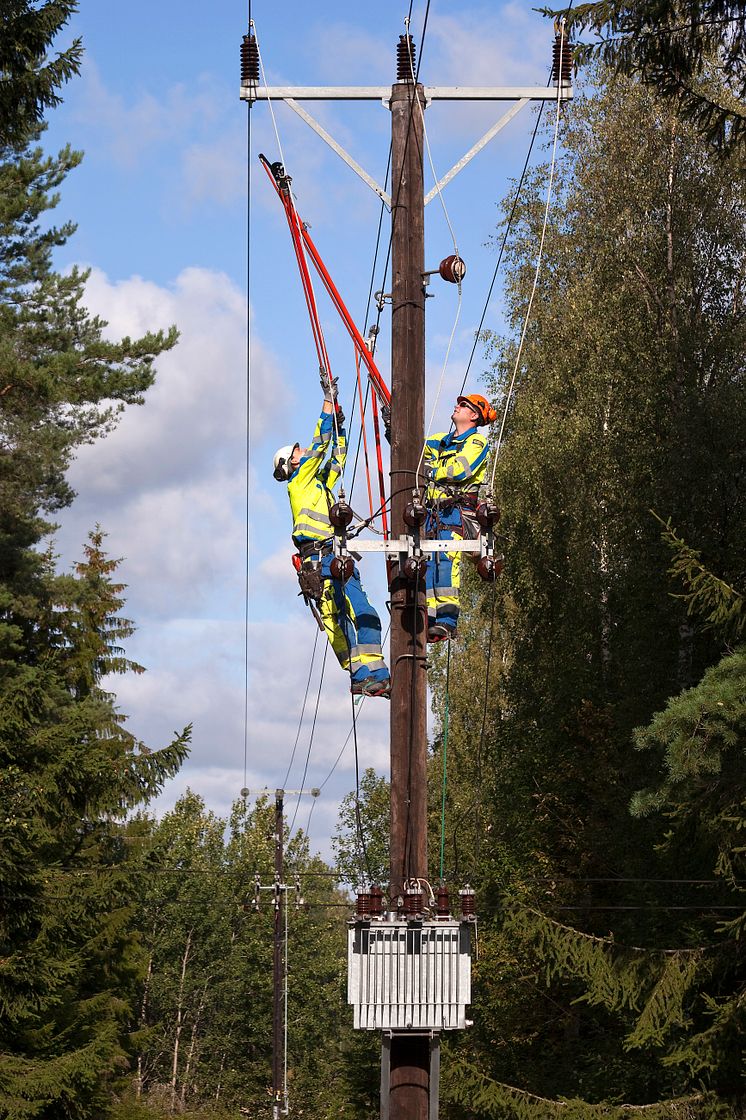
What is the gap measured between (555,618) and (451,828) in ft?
28.3

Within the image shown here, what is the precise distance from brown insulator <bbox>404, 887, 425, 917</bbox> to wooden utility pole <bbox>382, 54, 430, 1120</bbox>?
74mm

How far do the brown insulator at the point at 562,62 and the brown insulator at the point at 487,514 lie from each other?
314cm

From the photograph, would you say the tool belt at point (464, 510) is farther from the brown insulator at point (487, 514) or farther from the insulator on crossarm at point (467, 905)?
the insulator on crossarm at point (467, 905)

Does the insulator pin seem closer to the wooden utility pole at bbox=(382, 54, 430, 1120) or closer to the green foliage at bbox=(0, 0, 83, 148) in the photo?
the wooden utility pole at bbox=(382, 54, 430, 1120)

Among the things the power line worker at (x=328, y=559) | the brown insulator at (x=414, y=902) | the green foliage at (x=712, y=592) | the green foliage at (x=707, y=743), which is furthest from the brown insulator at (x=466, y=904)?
the green foliage at (x=712, y=592)

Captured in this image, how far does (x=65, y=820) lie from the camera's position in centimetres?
2102

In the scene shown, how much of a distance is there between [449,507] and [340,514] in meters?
1.12

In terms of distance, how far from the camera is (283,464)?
10.3 m

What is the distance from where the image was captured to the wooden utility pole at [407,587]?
8680 millimetres

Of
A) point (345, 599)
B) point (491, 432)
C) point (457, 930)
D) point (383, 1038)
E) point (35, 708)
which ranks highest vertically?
point (491, 432)

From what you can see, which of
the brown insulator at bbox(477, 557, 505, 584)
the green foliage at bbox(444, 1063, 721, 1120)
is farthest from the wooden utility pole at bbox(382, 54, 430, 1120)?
the green foliage at bbox(444, 1063, 721, 1120)

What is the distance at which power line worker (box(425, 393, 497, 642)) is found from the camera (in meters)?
9.89

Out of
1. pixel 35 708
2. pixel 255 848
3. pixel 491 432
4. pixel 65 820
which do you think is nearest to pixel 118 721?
pixel 491 432

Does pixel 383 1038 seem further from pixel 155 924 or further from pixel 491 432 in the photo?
pixel 155 924
